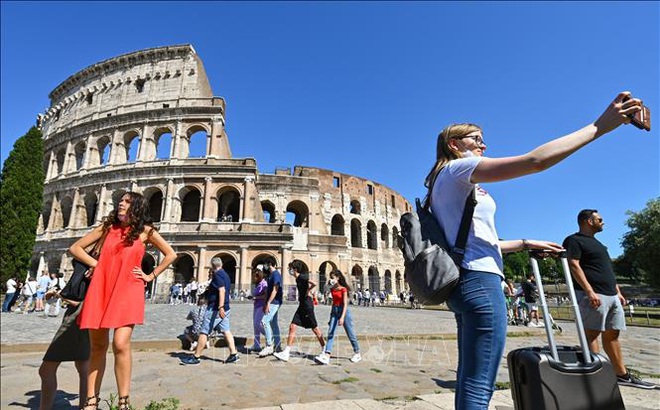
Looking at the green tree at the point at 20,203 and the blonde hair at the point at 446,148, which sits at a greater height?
the green tree at the point at 20,203

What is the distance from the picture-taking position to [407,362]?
5227 millimetres

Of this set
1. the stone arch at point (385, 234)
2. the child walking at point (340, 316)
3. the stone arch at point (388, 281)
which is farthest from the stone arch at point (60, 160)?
the child walking at point (340, 316)

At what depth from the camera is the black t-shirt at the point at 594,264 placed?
3625 millimetres

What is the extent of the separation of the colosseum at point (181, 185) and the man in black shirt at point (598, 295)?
19.8 m

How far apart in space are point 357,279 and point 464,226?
1095 inches

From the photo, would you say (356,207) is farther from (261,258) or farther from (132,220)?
(132,220)

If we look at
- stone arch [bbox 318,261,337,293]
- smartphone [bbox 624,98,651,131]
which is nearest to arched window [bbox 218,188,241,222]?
stone arch [bbox 318,261,337,293]

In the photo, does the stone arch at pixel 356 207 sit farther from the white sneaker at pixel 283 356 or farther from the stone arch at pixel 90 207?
the white sneaker at pixel 283 356

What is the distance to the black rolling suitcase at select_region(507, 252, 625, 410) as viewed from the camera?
145 cm

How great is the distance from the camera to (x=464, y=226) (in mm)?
1619

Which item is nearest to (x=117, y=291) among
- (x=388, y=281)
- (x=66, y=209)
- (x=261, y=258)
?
(x=261, y=258)

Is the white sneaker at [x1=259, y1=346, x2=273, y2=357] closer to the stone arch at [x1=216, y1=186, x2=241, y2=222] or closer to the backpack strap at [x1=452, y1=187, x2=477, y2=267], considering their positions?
the backpack strap at [x1=452, y1=187, x2=477, y2=267]

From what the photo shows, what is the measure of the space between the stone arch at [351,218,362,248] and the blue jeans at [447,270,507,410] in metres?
32.0

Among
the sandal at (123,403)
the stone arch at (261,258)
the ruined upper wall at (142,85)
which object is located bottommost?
the sandal at (123,403)
